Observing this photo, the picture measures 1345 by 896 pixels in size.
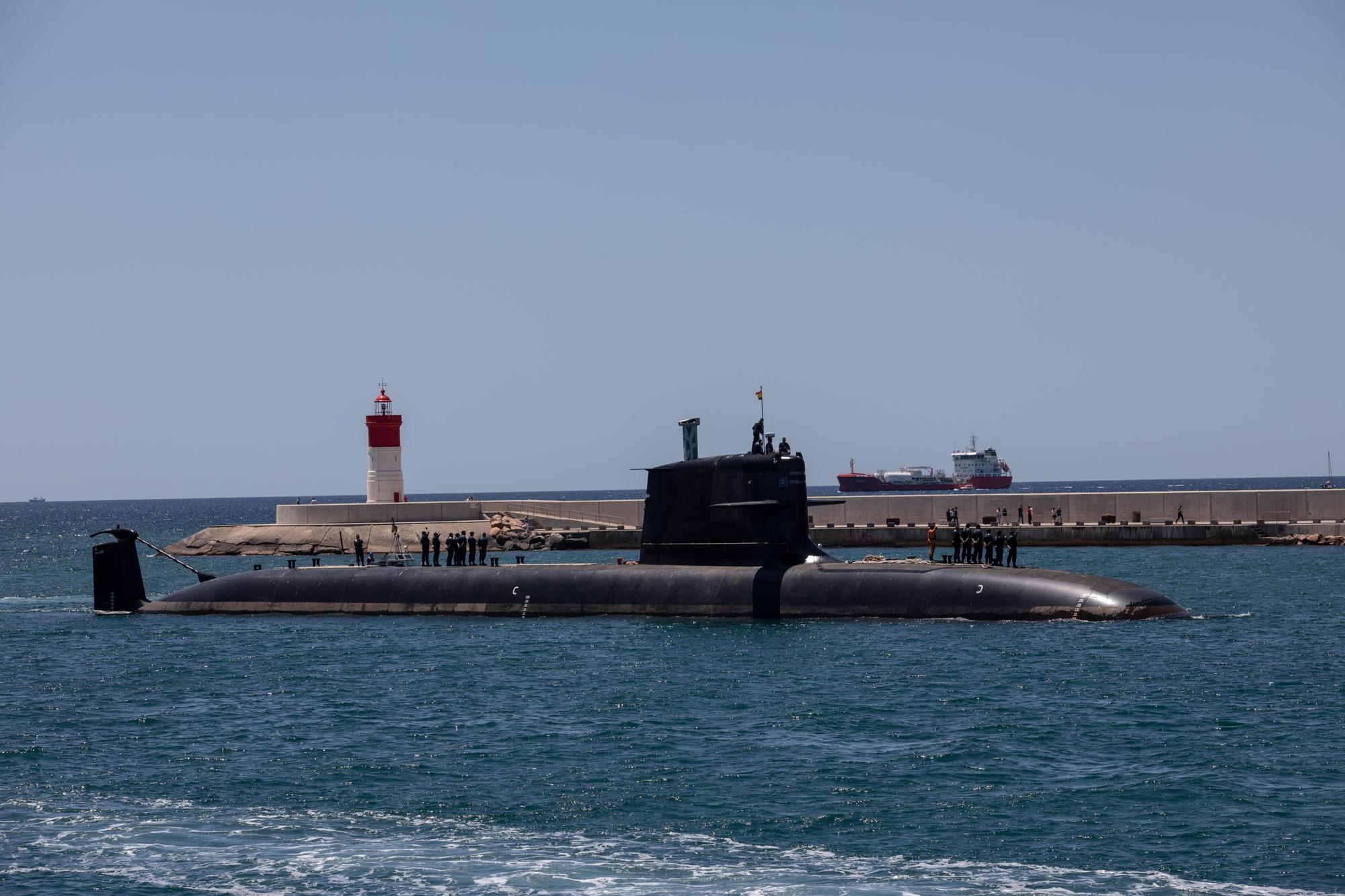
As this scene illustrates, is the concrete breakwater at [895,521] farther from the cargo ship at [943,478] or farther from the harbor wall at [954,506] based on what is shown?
the cargo ship at [943,478]

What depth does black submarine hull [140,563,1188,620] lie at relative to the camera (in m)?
32.8

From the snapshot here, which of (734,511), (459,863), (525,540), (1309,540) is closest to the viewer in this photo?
(459,863)

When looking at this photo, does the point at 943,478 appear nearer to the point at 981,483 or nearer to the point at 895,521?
the point at 981,483

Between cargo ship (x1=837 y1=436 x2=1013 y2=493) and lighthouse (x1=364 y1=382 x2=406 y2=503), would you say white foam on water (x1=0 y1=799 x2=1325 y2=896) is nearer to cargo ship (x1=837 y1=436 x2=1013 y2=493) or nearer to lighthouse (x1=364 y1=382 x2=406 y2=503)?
lighthouse (x1=364 y1=382 x2=406 y2=503)

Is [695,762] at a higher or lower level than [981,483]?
lower

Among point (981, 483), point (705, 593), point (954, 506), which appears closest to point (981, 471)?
point (981, 483)

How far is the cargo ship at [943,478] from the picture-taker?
189m

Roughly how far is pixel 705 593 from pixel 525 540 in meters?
39.9

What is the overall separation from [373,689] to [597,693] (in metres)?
4.77

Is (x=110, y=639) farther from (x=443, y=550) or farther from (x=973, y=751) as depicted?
(x=443, y=550)

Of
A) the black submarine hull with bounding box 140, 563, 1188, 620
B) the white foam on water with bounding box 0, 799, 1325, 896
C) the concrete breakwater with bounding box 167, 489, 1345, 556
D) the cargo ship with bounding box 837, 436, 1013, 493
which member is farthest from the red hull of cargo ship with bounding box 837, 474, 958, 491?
the white foam on water with bounding box 0, 799, 1325, 896

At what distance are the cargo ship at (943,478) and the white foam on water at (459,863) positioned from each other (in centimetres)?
17137

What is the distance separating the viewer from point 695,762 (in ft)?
67.3

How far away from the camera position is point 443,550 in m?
69.2
